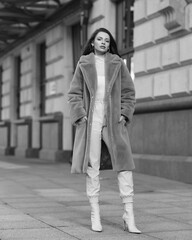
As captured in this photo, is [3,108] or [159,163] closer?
[159,163]

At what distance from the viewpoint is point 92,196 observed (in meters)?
5.69

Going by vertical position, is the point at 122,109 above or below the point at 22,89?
below

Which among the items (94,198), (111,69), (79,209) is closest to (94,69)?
(111,69)

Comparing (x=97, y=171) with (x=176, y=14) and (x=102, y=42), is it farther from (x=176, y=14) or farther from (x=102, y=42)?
(x=176, y=14)

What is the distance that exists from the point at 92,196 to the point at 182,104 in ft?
17.7

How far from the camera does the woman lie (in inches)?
223

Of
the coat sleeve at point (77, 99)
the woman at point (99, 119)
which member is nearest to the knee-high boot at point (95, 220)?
the woman at point (99, 119)

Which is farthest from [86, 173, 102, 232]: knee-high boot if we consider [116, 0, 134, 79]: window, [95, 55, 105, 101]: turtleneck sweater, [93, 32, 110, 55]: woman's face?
[116, 0, 134, 79]: window

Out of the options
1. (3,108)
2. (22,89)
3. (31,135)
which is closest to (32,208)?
(31,135)

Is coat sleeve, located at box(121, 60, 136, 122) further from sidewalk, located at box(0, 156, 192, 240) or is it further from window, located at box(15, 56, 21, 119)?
window, located at box(15, 56, 21, 119)

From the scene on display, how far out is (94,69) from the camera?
5.77 m

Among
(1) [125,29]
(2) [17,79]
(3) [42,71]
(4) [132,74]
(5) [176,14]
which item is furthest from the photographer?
(2) [17,79]

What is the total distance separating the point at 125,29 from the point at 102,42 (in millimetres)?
8228

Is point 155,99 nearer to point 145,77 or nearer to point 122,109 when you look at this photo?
point 145,77
